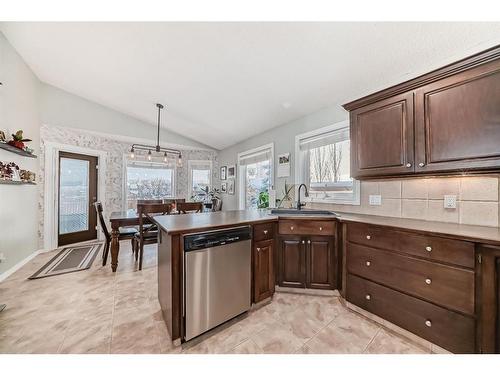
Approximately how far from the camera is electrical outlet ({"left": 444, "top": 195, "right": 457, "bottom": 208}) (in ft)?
5.45

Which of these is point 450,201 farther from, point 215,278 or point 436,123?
point 215,278

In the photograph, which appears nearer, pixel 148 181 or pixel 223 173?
pixel 148 181

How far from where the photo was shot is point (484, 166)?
1324 millimetres

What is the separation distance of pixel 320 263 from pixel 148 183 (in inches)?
178

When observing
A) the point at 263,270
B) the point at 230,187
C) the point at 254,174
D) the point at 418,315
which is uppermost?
the point at 254,174

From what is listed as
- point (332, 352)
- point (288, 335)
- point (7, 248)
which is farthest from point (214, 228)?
point (7, 248)

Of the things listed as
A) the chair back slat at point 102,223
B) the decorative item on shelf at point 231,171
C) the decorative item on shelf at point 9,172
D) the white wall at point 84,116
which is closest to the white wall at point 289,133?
the decorative item on shelf at point 231,171

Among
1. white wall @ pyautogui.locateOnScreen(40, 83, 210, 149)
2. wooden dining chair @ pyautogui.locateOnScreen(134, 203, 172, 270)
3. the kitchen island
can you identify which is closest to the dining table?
wooden dining chair @ pyautogui.locateOnScreen(134, 203, 172, 270)

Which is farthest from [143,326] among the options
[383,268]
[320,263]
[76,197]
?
[76,197]

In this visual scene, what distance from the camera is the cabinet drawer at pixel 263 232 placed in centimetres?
183

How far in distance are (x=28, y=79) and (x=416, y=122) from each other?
5047mm

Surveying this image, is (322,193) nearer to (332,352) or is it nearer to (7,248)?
(332,352)

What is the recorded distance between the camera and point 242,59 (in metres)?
2.06
